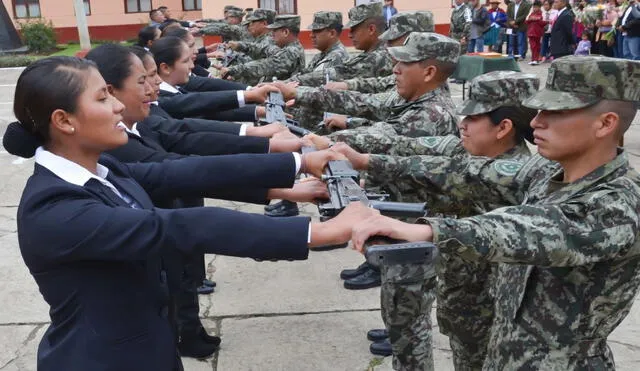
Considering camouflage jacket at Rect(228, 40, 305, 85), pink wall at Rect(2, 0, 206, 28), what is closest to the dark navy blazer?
camouflage jacket at Rect(228, 40, 305, 85)

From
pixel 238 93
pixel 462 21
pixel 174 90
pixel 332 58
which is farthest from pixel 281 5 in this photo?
pixel 174 90

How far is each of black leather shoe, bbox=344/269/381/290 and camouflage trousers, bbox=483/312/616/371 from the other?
102 inches

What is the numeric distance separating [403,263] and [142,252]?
699mm

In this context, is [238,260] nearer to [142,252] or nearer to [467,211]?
[467,211]

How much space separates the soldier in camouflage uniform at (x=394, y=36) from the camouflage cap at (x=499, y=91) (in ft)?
A: 8.20

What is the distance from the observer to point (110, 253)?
1.74 m

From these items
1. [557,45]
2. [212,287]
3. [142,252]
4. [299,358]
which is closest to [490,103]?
[142,252]

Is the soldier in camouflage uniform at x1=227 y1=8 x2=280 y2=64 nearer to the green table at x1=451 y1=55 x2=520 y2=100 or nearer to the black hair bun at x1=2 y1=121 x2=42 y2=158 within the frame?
the green table at x1=451 y1=55 x2=520 y2=100

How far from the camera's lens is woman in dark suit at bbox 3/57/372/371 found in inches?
68.6

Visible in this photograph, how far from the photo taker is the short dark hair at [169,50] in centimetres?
445

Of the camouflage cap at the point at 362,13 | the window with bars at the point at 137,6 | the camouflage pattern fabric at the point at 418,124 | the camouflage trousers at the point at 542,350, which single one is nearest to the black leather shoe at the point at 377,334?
the camouflage pattern fabric at the point at 418,124

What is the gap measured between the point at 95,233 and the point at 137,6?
2745cm

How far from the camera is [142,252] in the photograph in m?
1.75

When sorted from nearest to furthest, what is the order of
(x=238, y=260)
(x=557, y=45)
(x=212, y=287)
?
(x=212, y=287)
(x=238, y=260)
(x=557, y=45)
